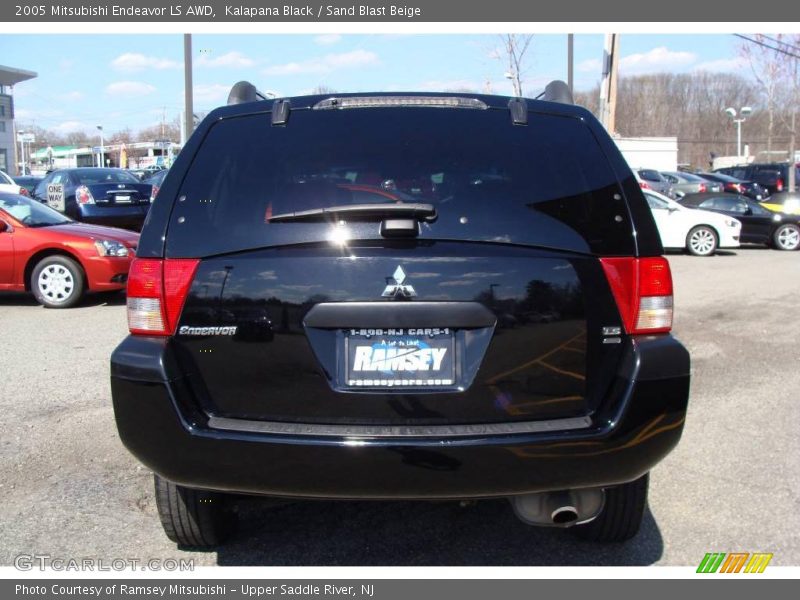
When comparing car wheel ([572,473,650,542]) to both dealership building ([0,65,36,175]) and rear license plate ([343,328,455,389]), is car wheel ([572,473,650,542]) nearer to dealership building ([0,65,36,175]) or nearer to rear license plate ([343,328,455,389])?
rear license plate ([343,328,455,389])

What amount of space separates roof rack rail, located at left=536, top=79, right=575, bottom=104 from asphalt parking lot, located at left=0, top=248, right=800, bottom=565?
6.62ft

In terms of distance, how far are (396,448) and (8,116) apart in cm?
7905

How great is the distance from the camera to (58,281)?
9164 millimetres

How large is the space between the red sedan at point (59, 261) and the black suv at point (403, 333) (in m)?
6.84

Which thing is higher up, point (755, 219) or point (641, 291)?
point (755, 219)

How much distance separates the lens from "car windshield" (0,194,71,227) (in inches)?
371

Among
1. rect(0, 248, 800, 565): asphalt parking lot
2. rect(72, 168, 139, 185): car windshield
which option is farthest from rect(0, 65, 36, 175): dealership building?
rect(0, 248, 800, 565): asphalt parking lot

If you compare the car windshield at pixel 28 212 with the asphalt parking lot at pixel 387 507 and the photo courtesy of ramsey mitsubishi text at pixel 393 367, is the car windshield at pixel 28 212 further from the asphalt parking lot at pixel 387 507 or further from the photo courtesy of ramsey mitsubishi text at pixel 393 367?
the photo courtesy of ramsey mitsubishi text at pixel 393 367

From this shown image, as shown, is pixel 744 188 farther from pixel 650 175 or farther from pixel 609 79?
pixel 609 79

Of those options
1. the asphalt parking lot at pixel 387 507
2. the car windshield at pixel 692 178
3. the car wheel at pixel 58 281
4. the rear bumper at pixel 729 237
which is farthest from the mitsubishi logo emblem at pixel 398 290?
the car windshield at pixel 692 178

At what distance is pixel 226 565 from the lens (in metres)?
3.14

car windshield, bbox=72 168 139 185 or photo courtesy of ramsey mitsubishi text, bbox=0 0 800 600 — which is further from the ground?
car windshield, bbox=72 168 139 185

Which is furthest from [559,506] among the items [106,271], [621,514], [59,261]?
[59,261]

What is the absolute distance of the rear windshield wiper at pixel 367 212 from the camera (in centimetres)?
257
